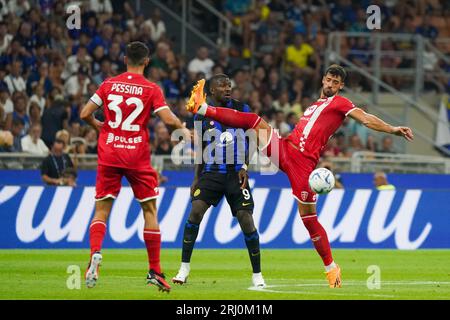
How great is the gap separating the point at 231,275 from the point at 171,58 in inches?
450

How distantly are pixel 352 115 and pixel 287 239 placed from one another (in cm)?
766

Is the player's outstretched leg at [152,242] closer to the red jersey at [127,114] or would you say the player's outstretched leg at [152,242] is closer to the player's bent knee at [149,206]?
the player's bent knee at [149,206]

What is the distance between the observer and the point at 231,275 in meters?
15.2

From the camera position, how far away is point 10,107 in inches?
902

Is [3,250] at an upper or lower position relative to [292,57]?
lower

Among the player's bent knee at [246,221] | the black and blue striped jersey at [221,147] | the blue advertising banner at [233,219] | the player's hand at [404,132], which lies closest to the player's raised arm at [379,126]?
the player's hand at [404,132]

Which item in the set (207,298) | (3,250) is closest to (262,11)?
(3,250)

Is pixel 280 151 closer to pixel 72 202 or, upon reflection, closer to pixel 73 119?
pixel 72 202

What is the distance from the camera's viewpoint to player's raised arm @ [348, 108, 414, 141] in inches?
495

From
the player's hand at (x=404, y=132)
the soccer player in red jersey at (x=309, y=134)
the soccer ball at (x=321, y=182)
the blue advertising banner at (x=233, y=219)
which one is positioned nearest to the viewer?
the player's hand at (x=404, y=132)

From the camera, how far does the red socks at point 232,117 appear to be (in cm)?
1319

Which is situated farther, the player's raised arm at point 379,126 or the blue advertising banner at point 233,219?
the blue advertising banner at point 233,219

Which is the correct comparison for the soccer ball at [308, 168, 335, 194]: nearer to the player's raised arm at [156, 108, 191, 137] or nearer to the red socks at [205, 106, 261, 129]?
the red socks at [205, 106, 261, 129]

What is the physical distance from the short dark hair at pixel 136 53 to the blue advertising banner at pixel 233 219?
25.8 ft
